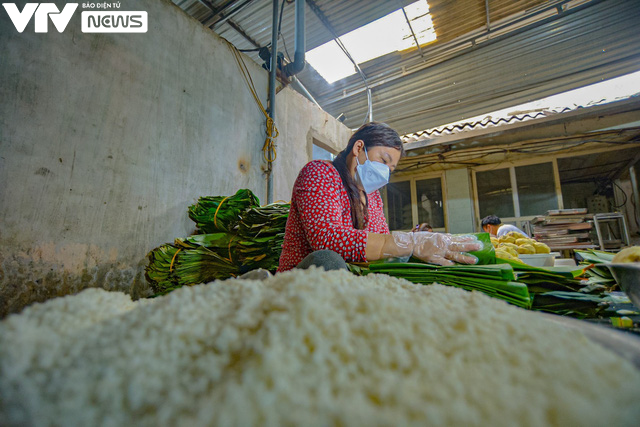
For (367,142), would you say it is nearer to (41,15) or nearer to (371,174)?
(371,174)

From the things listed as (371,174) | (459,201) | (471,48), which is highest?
(471,48)

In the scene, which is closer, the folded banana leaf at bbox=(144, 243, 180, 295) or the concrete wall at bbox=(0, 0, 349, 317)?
the concrete wall at bbox=(0, 0, 349, 317)

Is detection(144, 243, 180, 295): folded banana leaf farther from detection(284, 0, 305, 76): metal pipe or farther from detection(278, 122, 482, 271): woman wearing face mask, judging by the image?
detection(284, 0, 305, 76): metal pipe

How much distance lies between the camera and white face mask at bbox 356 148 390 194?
185 cm

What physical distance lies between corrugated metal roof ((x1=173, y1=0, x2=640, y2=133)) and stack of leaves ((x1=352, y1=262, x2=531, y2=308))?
12.1ft

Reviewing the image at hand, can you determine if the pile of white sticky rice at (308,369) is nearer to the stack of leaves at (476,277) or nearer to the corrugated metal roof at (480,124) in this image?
the stack of leaves at (476,277)

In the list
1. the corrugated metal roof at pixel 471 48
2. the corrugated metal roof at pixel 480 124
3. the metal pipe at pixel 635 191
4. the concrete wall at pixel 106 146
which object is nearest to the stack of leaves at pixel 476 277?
the concrete wall at pixel 106 146

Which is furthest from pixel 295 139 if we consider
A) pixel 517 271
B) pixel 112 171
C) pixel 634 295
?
pixel 634 295

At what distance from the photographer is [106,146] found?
2.03 meters

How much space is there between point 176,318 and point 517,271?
1.06m

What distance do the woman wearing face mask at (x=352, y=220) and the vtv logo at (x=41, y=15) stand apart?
2087mm

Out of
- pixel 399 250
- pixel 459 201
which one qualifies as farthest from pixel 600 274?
pixel 459 201

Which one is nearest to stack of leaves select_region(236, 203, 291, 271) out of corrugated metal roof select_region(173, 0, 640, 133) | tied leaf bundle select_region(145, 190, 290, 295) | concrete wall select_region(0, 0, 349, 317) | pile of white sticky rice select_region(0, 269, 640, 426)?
tied leaf bundle select_region(145, 190, 290, 295)

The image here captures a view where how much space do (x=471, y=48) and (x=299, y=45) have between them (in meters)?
2.76
